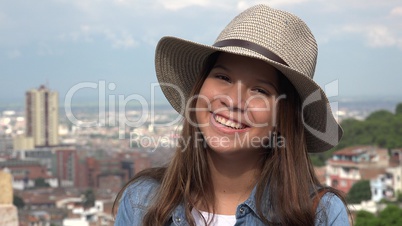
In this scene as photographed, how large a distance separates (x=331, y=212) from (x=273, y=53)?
270mm

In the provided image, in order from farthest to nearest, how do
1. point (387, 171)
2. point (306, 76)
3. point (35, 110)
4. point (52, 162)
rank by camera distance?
point (35, 110), point (52, 162), point (387, 171), point (306, 76)

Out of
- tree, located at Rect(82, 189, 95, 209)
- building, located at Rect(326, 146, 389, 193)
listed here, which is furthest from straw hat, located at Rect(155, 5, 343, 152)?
building, located at Rect(326, 146, 389, 193)

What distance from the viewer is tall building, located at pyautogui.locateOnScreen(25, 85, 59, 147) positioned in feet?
120

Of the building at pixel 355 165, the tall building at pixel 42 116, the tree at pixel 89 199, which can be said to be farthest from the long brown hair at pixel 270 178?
the tall building at pixel 42 116

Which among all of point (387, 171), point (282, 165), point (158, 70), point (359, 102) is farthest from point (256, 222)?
point (359, 102)

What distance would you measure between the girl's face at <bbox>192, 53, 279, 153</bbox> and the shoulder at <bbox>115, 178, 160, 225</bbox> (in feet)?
0.46

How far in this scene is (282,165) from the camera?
113cm

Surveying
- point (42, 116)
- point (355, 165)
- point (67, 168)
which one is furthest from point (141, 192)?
point (42, 116)

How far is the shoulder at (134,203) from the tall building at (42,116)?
35.5 m

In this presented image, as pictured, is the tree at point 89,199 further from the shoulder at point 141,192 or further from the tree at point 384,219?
the shoulder at point 141,192

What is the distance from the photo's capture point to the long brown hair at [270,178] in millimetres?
1088

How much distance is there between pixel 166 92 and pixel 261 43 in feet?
0.89

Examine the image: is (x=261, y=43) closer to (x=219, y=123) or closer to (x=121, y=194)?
(x=219, y=123)

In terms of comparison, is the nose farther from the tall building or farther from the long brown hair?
the tall building
